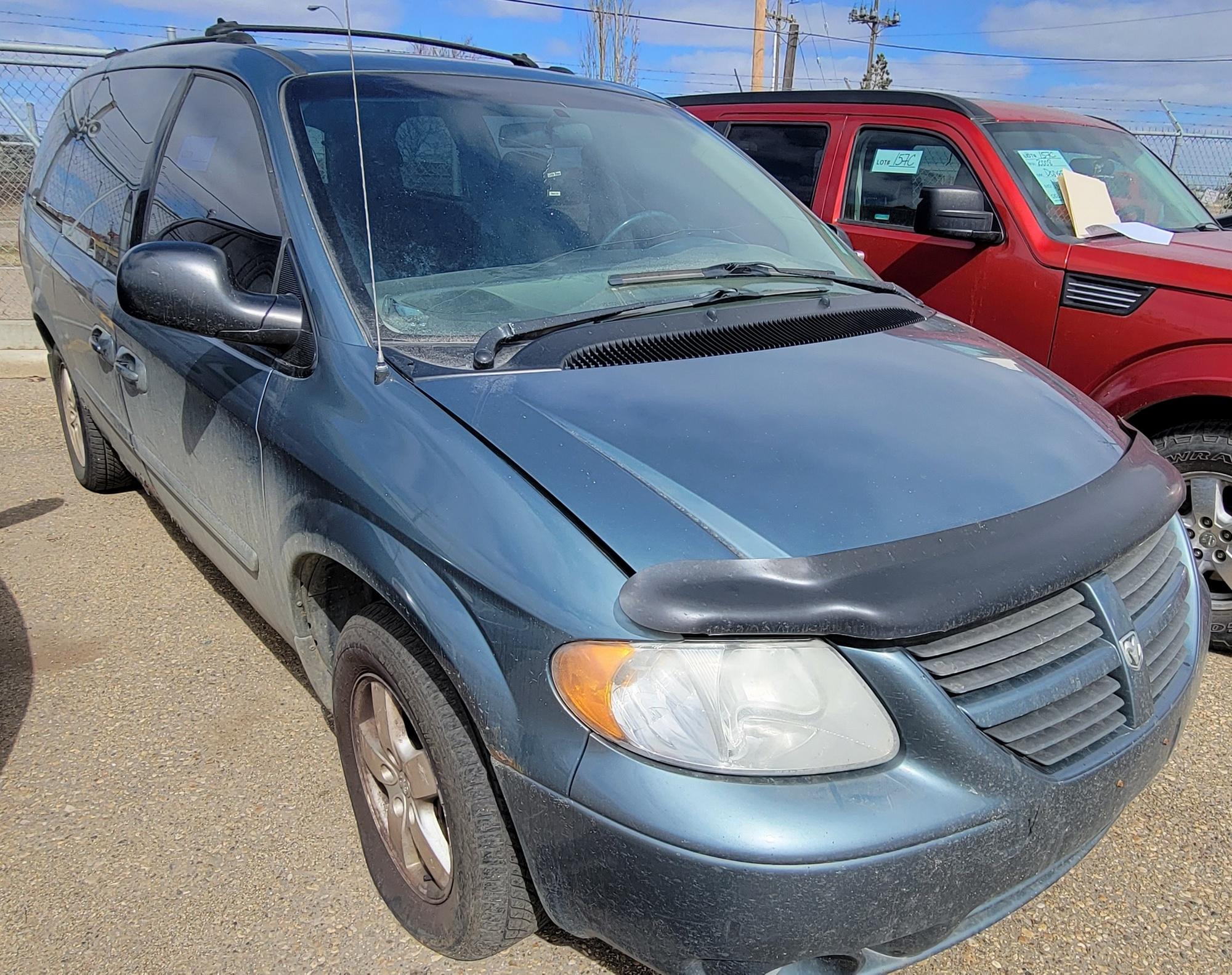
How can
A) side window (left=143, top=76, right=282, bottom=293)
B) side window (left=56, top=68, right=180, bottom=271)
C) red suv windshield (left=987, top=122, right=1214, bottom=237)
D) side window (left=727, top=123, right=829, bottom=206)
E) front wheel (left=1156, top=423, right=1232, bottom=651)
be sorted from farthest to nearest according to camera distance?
side window (left=727, top=123, right=829, bottom=206), red suv windshield (left=987, top=122, right=1214, bottom=237), front wheel (left=1156, top=423, right=1232, bottom=651), side window (left=56, top=68, right=180, bottom=271), side window (left=143, top=76, right=282, bottom=293)

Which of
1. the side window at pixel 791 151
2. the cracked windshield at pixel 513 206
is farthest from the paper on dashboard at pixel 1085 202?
the cracked windshield at pixel 513 206

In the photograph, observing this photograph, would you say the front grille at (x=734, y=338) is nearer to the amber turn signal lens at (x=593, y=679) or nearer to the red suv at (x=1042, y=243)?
the amber turn signal lens at (x=593, y=679)

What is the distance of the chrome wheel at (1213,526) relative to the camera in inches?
133

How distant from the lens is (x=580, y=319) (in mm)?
2158

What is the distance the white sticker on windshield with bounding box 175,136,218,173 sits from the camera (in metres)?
2.70

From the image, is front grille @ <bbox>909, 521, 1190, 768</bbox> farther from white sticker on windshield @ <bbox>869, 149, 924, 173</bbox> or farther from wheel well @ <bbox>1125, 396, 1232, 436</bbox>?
white sticker on windshield @ <bbox>869, 149, 924, 173</bbox>

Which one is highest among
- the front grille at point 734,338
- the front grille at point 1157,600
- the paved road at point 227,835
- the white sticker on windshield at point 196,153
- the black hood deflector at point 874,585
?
the white sticker on windshield at point 196,153

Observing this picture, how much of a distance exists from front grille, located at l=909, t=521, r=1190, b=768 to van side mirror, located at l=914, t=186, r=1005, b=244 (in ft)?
8.17

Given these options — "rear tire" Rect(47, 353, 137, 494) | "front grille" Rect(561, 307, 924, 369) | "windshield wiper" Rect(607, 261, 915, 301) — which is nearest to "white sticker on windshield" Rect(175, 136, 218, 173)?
"windshield wiper" Rect(607, 261, 915, 301)

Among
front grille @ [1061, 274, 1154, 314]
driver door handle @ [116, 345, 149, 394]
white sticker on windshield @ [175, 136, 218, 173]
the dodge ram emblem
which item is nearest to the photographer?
the dodge ram emblem

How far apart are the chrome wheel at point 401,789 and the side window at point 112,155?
198cm

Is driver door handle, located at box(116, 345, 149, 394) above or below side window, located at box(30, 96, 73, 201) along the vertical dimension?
below

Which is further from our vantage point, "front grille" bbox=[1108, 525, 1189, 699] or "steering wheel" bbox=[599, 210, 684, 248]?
"steering wheel" bbox=[599, 210, 684, 248]

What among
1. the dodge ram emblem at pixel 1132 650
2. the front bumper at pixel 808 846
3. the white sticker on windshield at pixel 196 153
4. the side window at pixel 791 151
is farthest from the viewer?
the side window at pixel 791 151
